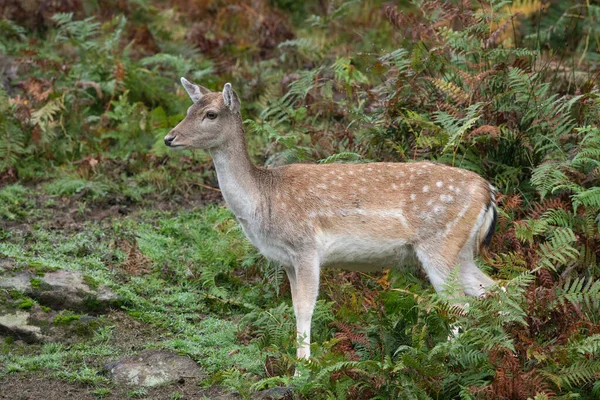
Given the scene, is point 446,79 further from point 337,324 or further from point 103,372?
point 103,372

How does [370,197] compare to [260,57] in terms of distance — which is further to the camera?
[260,57]

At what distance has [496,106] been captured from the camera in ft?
29.8

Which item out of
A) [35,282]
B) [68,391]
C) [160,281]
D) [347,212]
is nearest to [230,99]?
[347,212]

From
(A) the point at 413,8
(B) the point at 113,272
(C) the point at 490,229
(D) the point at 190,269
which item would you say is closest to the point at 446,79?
(C) the point at 490,229

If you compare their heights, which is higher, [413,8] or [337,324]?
[337,324]

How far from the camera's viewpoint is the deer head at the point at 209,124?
7.75m

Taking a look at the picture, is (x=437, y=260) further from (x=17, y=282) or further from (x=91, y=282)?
(x=17, y=282)

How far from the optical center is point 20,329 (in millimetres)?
7465

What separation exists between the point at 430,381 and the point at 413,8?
10.6 m

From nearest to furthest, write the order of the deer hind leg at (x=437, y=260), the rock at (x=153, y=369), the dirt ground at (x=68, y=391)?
the dirt ground at (x=68, y=391) < the rock at (x=153, y=369) < the deer hind leg at (x=437, y=260)

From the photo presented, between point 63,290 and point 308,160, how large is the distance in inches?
114

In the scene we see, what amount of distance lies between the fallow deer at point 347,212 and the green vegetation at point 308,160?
339mm

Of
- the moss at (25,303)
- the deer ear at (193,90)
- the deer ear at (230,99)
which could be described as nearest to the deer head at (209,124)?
the deer ear at (230,99)

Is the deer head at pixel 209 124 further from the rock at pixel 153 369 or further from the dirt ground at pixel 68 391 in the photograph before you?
the dirt ground at pixel 68 391
